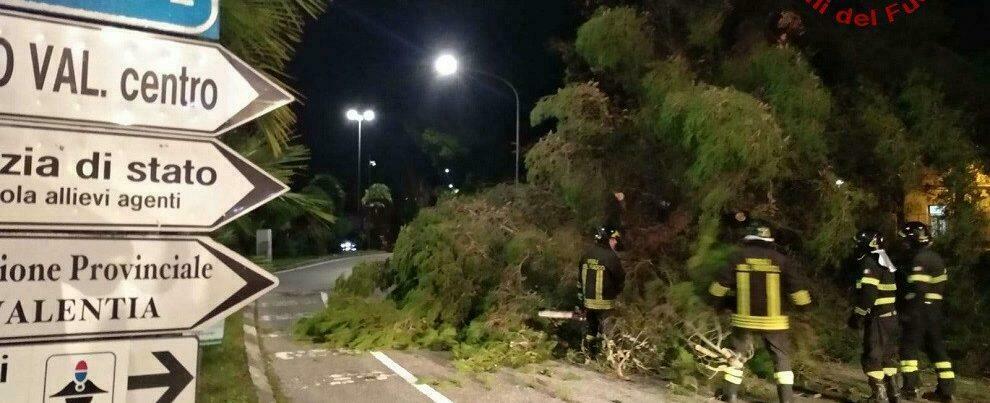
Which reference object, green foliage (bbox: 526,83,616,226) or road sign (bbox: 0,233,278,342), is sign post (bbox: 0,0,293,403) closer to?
road sign (bbox: 0,233,278,342)

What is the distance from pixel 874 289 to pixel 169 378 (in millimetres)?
6195

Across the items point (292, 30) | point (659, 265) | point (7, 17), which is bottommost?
point (659, 265)

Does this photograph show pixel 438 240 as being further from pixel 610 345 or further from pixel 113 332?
pixel 113 332

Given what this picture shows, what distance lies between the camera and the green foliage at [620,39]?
952 cm

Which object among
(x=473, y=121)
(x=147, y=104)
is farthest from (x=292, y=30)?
(x=473, y=121)

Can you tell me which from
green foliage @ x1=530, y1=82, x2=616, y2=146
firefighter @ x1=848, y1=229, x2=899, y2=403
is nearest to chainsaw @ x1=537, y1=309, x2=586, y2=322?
green foliage @ x1=530, y1=82, x2=616, y2=146

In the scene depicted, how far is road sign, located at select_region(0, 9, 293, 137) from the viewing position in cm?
213

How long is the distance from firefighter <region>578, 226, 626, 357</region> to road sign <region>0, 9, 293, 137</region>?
6.09m

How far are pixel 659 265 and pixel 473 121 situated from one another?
11.7 m

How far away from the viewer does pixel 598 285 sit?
8203 mm

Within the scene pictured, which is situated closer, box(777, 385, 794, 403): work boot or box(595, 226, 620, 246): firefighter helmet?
box(777, 385, 794, 403): work boot

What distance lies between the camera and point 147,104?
7.65 ft

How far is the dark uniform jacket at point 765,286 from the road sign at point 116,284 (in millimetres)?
4676
